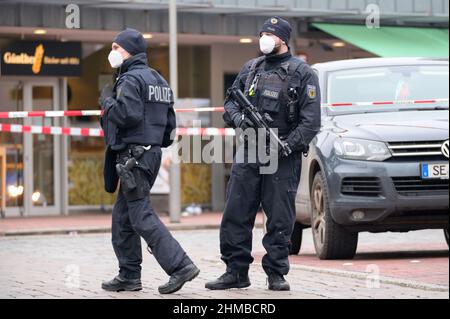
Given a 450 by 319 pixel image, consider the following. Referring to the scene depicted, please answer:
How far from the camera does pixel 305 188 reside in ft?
38.3

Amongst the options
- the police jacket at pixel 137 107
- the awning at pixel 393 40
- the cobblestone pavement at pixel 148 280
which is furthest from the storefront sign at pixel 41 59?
the police jacket at pixel 137 107

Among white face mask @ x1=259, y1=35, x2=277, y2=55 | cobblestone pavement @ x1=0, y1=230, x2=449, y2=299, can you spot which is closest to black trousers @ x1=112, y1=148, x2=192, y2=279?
cobblestone pavement @ x1=0, y1=230, x2=449, y2=299

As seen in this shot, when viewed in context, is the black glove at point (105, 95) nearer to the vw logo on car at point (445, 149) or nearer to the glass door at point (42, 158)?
the vw logo on car at point (445, 149)

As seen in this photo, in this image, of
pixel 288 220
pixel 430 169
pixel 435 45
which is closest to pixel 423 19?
pixel 435 45

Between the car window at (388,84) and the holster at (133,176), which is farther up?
the car window at (388,84)

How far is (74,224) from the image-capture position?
64.7 feet

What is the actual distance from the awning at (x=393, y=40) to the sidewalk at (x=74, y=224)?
371cm

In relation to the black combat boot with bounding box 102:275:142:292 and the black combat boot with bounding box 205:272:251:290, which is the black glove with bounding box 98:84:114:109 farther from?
the black combat boot with bounding box 205:272:251:290

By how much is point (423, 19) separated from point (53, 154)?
24.0 feet

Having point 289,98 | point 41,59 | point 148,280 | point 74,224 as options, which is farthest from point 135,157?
point 41,59

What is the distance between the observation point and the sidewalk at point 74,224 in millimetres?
18234

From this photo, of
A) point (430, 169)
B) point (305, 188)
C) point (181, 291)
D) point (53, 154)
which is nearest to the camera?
point (181, 291)

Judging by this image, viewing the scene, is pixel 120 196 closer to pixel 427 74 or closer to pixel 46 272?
pixel 46 272

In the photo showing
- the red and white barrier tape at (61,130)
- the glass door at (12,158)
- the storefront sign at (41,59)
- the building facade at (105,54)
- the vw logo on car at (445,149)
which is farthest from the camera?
the glass door at (12,158)
